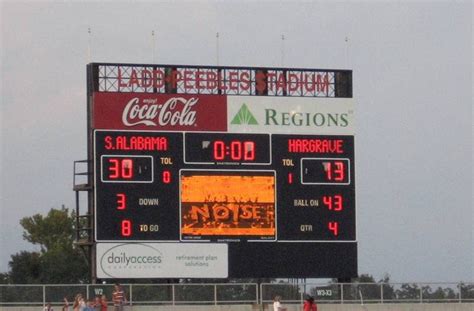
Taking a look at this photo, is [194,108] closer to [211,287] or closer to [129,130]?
[129,130]

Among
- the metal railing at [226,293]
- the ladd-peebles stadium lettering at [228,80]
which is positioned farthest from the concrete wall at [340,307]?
the ladd-peebles stadium lettering at [228,80]

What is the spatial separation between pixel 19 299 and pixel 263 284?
26.3 feet

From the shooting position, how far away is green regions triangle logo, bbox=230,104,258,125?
48812 mm

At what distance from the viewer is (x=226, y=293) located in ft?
163

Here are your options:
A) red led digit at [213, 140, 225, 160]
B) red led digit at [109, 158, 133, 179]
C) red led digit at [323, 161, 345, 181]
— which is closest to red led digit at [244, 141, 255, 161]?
red led digit at [213, 140, 225, 160]

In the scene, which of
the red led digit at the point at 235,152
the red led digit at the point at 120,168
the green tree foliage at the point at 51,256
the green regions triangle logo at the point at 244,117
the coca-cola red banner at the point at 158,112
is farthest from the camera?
the green tree foliage at the point at 51,256

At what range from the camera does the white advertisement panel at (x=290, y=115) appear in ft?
161

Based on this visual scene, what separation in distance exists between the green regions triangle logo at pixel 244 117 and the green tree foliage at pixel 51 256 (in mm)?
30248

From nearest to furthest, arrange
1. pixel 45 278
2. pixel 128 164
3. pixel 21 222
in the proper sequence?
1. pixel 128 164
2. pixel 45 278
3. pixel 21 222

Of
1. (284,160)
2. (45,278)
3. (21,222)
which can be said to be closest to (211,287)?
(284,160)

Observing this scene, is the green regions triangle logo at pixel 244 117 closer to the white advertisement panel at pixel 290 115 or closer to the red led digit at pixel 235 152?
the white advertisement panel at pixel 290 115

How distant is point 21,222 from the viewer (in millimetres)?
96812

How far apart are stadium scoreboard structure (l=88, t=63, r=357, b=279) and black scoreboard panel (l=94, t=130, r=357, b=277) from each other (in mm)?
32

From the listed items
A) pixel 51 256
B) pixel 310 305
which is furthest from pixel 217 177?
pixel 51 256
